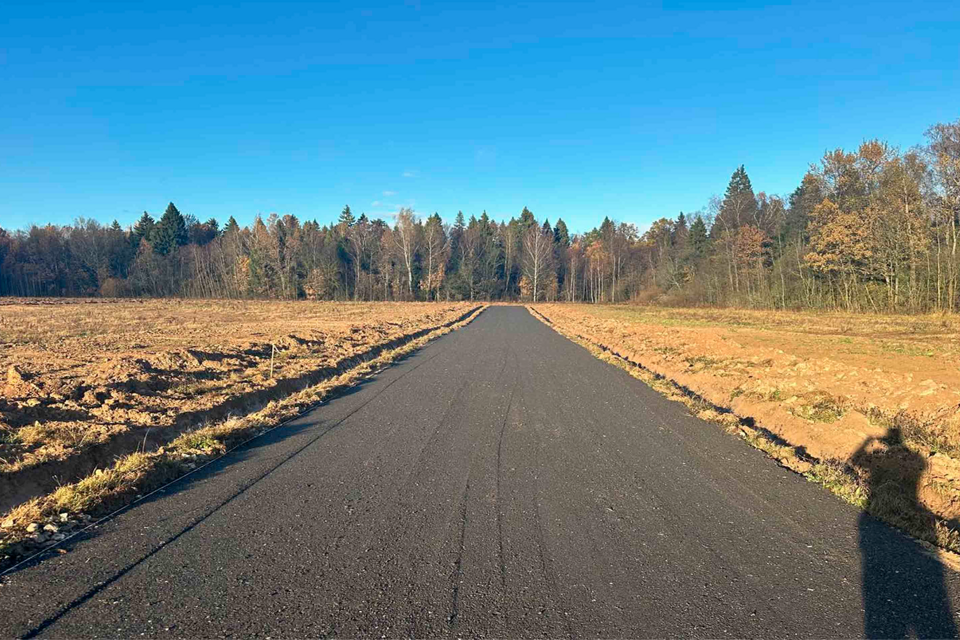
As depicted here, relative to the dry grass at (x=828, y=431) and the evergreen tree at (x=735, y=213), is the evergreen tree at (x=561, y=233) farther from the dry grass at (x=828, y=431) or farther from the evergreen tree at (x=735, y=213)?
the dry grass at (x=828, y=431)

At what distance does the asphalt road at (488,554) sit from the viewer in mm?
3283

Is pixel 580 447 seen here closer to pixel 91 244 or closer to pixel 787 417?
pixel 787 417

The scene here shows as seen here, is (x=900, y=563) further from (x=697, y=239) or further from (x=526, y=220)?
(x=526, y=220)

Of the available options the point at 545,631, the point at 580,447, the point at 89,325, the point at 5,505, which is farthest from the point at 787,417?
the point at 89,325

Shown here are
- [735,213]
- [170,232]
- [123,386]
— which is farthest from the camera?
[170,232]

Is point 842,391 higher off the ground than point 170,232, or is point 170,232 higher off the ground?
point 170,232

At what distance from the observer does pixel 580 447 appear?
287 inches

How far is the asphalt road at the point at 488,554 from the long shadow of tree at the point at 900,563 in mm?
22

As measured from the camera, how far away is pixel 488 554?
13.6ft

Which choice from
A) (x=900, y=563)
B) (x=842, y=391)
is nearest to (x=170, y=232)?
(x=842, y=391)

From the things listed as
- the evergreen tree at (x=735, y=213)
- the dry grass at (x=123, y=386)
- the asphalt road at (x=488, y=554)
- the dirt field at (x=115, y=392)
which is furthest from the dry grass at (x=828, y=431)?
the evergreen tree at (x=735, y=213)

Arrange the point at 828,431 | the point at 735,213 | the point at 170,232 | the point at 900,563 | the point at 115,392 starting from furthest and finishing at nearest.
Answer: the point at 170,232 → the point at 735,213 → the point at 115,392 → the point at 828,431 → the point at 900,563

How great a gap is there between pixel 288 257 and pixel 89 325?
58.2 metres

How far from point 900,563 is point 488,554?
335 cm
